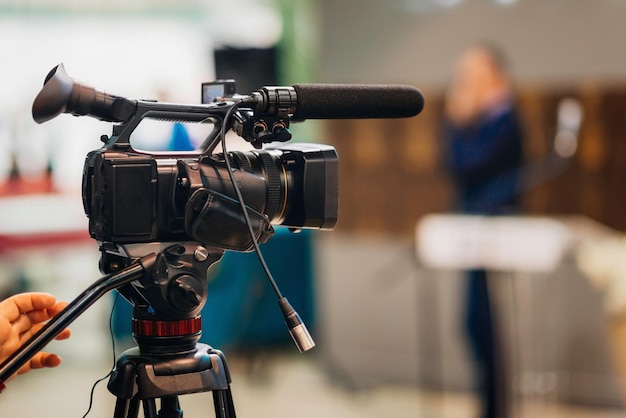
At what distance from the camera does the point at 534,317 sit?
3943 millimetres

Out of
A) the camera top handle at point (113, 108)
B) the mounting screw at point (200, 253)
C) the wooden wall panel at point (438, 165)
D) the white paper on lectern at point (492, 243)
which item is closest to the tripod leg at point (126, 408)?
the mounting screw at point (200, 253)

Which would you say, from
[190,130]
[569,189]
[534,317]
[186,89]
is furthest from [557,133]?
[186,89]

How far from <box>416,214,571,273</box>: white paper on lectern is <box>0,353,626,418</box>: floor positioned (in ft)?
2.39

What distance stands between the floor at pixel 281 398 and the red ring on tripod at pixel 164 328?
248cm

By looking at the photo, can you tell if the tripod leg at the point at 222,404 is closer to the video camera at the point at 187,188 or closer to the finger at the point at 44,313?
the video camera at the point at 187,188

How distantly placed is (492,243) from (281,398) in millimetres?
1433

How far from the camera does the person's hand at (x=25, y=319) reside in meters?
1.26

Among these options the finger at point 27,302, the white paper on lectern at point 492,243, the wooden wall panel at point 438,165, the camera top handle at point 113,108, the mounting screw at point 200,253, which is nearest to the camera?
the camera top handle at point 113,108

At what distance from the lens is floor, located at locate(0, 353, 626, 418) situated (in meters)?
3.90

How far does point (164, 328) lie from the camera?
46.2 inches

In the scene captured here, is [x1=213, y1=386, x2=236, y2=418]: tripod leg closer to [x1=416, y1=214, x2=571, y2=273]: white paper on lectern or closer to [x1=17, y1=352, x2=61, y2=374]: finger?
[x1=17, y1=352, x2=61, y2=374]: finger

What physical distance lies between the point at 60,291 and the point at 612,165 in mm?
3390

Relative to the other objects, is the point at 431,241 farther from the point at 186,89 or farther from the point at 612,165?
the point at 186,89

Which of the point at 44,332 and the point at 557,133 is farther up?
the point at 557,133
